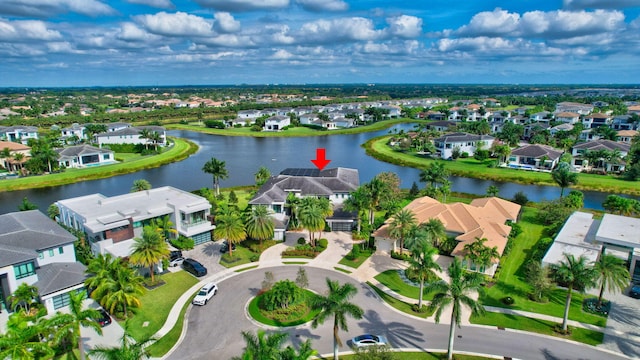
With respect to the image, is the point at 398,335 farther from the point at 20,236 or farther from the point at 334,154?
the point at 334,154

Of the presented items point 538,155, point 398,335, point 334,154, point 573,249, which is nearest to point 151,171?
point 334,154

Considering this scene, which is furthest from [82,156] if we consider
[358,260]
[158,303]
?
[358,260]

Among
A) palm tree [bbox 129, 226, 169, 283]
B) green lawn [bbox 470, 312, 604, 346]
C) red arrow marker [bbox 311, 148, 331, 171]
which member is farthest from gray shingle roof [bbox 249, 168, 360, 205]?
red arrow marker [bbox 311, 148, 331, 171]

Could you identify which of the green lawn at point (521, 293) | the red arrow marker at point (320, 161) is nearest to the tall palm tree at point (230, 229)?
the green lawn at point (521, 293)

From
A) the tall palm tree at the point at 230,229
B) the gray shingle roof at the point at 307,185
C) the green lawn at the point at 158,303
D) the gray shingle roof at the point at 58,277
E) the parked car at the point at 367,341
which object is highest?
the gray shingle roof at the point at 307,185

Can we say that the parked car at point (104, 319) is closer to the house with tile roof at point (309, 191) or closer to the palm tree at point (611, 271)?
the house with tile roof at point (309, 191)

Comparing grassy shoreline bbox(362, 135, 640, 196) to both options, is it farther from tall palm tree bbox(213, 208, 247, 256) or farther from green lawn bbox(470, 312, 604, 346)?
tall palm tree bbox(213, 208, 247, 256)

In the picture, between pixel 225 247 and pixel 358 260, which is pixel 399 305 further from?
pixel 225 247
